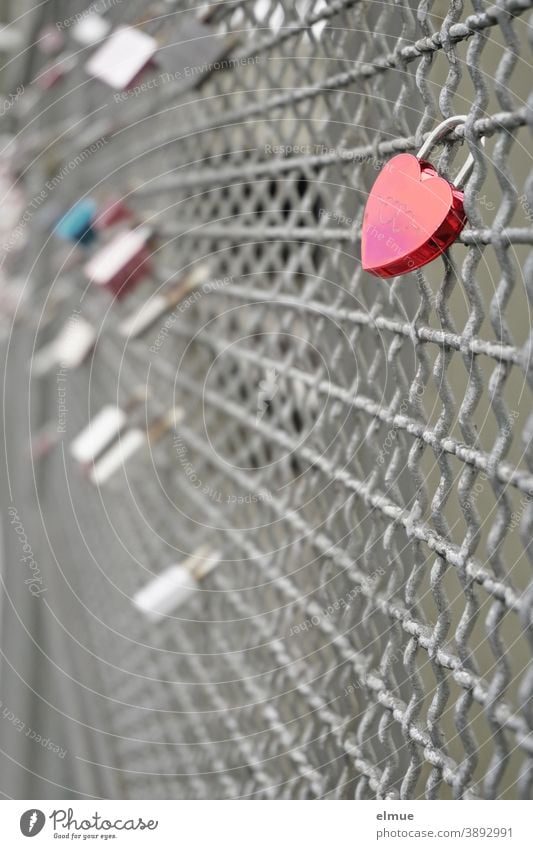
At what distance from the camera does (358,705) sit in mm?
472

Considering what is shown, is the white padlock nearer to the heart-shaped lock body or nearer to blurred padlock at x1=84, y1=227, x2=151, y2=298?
blurred padlock at x1=84, y1=227, x2=151, y2=298

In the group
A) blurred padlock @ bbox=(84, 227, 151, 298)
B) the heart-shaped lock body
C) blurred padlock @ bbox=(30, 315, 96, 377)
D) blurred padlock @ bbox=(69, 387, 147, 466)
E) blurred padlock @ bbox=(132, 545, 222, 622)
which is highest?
blurred padlock @ bbox=(30, 315, 96, 377)

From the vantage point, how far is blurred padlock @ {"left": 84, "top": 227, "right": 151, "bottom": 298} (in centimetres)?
81

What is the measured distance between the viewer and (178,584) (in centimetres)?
74

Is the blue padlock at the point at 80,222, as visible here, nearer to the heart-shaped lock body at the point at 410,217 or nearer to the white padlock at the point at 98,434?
the white padlock at the point at 98,434

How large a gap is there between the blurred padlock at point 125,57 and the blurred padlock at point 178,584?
0.34 metres

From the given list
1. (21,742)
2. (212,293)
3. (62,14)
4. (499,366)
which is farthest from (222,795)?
(62,14)

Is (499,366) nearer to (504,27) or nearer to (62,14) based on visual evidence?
(504,27)

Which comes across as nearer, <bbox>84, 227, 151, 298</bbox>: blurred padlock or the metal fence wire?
the metal fence wire

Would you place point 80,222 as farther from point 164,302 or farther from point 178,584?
point 178,584

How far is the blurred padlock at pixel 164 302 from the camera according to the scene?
74 centimetres

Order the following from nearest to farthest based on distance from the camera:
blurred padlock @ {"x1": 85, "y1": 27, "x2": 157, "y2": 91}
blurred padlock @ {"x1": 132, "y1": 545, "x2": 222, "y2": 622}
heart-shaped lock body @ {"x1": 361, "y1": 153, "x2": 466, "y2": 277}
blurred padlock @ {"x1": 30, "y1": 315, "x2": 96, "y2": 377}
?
1. heart-shaped lock body @ {"x1": 361, "y1": 153, "x2": 466, "y2": 277}
2. blurred padlock @ {"x1": 85, "y1": 27, "x2": 157, "y2": 91}
3. blurred padlock @ {"x1": 132, "y1": 545, "x2": 222, "y2": 622}
4. blurred padlock @ {"x1": 30, "y1": 315, "x2": 96, "y2": 377}

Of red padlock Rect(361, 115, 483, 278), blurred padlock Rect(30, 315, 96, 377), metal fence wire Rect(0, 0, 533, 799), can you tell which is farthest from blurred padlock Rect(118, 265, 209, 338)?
red padlock Rect(361, 115, 483, 278)

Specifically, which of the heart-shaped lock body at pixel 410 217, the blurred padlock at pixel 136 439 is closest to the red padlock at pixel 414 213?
the heart-shaped lock body at pixel 410 217
